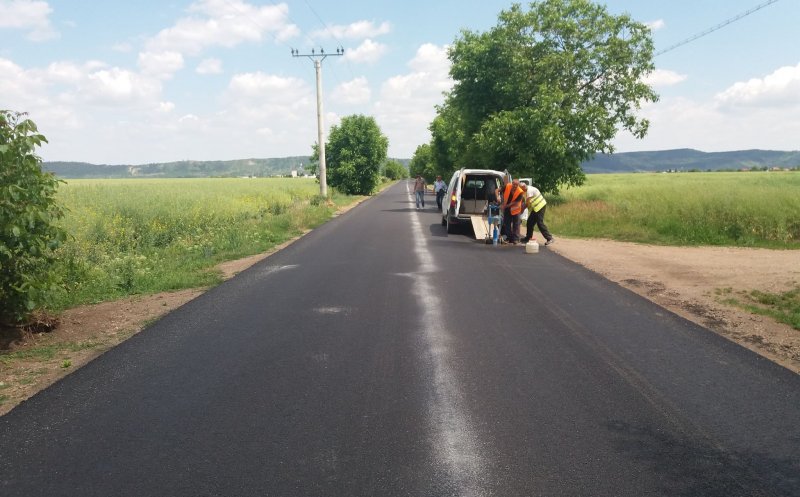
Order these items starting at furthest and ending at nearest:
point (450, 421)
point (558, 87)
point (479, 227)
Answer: point (558, 87)
point (479, 227)
point (450, 421)

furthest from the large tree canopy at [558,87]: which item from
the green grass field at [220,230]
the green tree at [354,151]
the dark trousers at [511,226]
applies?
the green tree at [354,151]

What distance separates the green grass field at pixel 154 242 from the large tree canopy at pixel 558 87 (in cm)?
1039

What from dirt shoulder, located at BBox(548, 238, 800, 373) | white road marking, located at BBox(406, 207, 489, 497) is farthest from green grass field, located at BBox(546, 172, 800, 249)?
white road marking, located at BBox(406, 207, 489, 497)

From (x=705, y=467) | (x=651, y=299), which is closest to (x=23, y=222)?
(x=705, y=467)

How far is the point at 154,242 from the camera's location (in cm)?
1644

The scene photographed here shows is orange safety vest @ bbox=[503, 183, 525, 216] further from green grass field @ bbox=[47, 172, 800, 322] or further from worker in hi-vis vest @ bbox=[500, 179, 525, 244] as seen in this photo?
green grass field @ bbox=[47, 172, 800, 322]

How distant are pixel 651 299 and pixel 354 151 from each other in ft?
150

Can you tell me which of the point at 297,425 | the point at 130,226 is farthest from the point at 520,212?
the point at 297,425

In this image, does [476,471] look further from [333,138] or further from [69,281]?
[333,138]

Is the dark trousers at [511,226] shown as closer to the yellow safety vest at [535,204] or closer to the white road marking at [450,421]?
the yellow safety vest at [535,204]

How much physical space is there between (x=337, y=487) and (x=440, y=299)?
5.36 m

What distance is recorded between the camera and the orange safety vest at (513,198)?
50.9 feet

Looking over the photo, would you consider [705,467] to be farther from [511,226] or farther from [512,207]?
[511,226]

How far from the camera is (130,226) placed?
1792 centimetres
